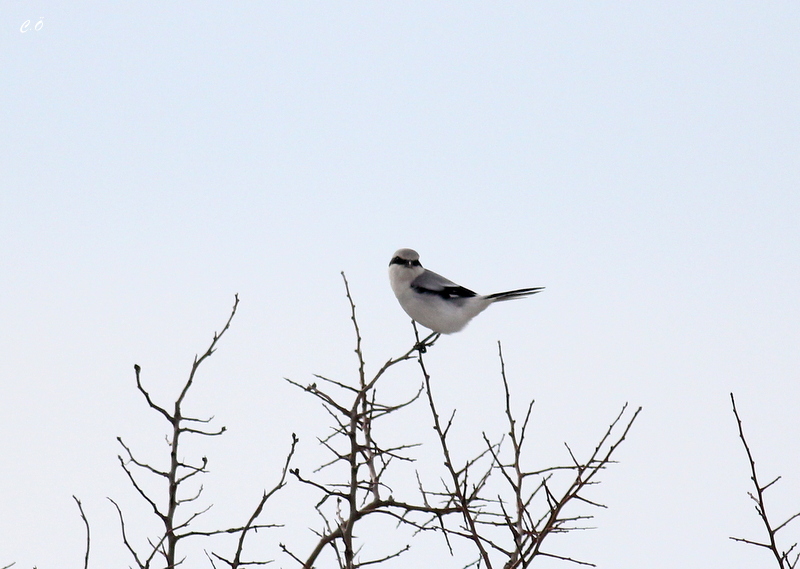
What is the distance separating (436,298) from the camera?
20.1 feet

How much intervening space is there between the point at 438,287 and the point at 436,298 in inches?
4.2

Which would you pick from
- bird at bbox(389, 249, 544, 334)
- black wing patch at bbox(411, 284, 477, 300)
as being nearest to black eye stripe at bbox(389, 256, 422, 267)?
bird at bbox(389, 249, 544, 334)

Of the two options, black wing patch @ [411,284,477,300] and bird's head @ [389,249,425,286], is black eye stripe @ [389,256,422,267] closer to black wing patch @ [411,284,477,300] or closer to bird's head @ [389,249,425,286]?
bird's head @ [389,249,425,286]

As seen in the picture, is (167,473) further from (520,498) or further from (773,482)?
(773,482)

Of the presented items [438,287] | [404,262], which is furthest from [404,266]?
[438,287]

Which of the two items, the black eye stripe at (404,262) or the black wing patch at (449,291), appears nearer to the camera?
the black wing patch at (449,291)

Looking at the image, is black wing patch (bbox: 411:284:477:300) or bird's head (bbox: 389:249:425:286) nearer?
black wing patch (bbox: 411:284:477:300)

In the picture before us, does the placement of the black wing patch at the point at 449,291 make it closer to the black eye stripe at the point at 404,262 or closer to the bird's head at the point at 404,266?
the bird's head at the point at 404,266

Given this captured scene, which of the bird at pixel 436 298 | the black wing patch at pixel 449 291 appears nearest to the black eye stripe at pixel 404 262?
the bird at pixel 436 298

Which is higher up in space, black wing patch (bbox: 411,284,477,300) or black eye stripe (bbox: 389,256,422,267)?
black eye stripe (bbox: 389,256,422,267)

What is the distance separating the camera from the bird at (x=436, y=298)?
6.04 meters

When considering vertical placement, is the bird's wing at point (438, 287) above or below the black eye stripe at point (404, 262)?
below

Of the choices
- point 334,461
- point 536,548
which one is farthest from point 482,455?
point 536,548

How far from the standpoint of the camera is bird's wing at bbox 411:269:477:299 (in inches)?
242
